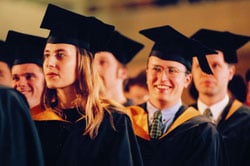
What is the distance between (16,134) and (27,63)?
1013 mm

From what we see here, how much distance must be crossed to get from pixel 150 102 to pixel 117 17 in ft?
8.97

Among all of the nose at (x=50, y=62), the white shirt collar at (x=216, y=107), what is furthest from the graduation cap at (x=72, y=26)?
the white shirt collar at (x=216, y=107)

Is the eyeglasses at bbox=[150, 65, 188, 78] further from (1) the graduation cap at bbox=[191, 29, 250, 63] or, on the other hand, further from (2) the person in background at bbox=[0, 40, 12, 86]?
(2) the person in background at bbox=[0, 40, 12, 86]

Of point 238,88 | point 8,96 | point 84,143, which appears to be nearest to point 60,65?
point 84,143

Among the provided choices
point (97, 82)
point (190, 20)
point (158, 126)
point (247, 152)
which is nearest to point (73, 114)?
point (97, 82)

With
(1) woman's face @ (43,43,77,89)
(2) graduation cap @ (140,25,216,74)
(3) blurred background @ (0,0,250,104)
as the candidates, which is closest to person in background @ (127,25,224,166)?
(2) graduation cap @ (140,25,216,74)

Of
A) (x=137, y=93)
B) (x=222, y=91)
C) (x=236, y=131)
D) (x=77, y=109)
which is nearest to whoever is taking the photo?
(x=77, y=109)

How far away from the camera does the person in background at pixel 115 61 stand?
425cm

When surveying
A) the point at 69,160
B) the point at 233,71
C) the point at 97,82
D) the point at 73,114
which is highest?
the point at 233,71

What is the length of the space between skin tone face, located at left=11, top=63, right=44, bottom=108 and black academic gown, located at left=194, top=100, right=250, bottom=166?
1289mm

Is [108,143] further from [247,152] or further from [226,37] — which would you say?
[226,37]

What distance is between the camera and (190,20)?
622 cm

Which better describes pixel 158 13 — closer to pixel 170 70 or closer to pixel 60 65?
pixel 170 70

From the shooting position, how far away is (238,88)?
4.61 meters
